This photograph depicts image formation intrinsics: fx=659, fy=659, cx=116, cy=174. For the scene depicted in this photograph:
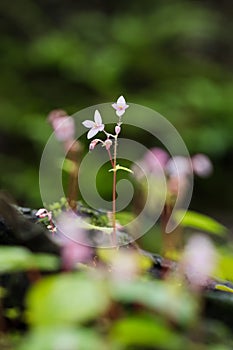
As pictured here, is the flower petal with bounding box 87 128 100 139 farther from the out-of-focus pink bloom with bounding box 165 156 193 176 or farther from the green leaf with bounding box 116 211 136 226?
the green leaf with bounding box 116 211 136 226

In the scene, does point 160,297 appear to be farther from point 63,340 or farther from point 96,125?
point 96,125

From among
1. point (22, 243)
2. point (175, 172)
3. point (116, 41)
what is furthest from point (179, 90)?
point (22, 243)

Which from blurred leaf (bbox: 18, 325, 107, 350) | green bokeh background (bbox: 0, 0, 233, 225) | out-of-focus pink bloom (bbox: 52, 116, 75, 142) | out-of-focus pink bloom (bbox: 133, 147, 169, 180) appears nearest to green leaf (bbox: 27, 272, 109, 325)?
blurred leaf (bbox: 18, 325, 107, 350)

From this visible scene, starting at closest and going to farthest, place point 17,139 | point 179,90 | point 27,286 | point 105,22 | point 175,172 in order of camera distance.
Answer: point 27,286 → point 175,172 → point 17,139 → point 179,90 → point 105,22

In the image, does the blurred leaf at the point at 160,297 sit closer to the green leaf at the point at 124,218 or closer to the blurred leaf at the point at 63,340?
the blurred leaf at the point at 63,340

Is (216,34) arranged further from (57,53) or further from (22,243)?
(22,243)
